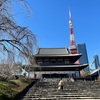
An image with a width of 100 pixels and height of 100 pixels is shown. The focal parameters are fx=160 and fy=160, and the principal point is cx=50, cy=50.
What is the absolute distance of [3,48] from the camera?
7.40m

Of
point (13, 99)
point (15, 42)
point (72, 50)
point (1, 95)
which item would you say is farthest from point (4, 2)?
point (72, 50)

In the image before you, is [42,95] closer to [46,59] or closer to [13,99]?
[13,99]

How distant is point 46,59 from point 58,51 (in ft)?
17.2

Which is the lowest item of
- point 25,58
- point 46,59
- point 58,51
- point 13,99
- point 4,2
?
point 13,99

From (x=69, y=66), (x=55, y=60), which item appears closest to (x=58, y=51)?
(x=55, y=60)

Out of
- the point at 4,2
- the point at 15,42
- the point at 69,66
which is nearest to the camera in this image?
the point at 4,2

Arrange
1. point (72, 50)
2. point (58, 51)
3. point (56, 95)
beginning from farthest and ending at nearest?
point (72, 50) → point (58, 51) → point (56, 95)

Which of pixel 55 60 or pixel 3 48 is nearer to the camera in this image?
pixel 3 48

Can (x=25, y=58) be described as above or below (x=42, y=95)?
above

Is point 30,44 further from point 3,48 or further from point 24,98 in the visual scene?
point 24,98

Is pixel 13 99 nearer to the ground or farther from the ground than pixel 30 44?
nearer to the ground

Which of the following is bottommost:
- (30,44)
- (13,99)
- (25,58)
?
(13,99)

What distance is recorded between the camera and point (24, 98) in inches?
468

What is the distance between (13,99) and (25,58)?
4854mm
